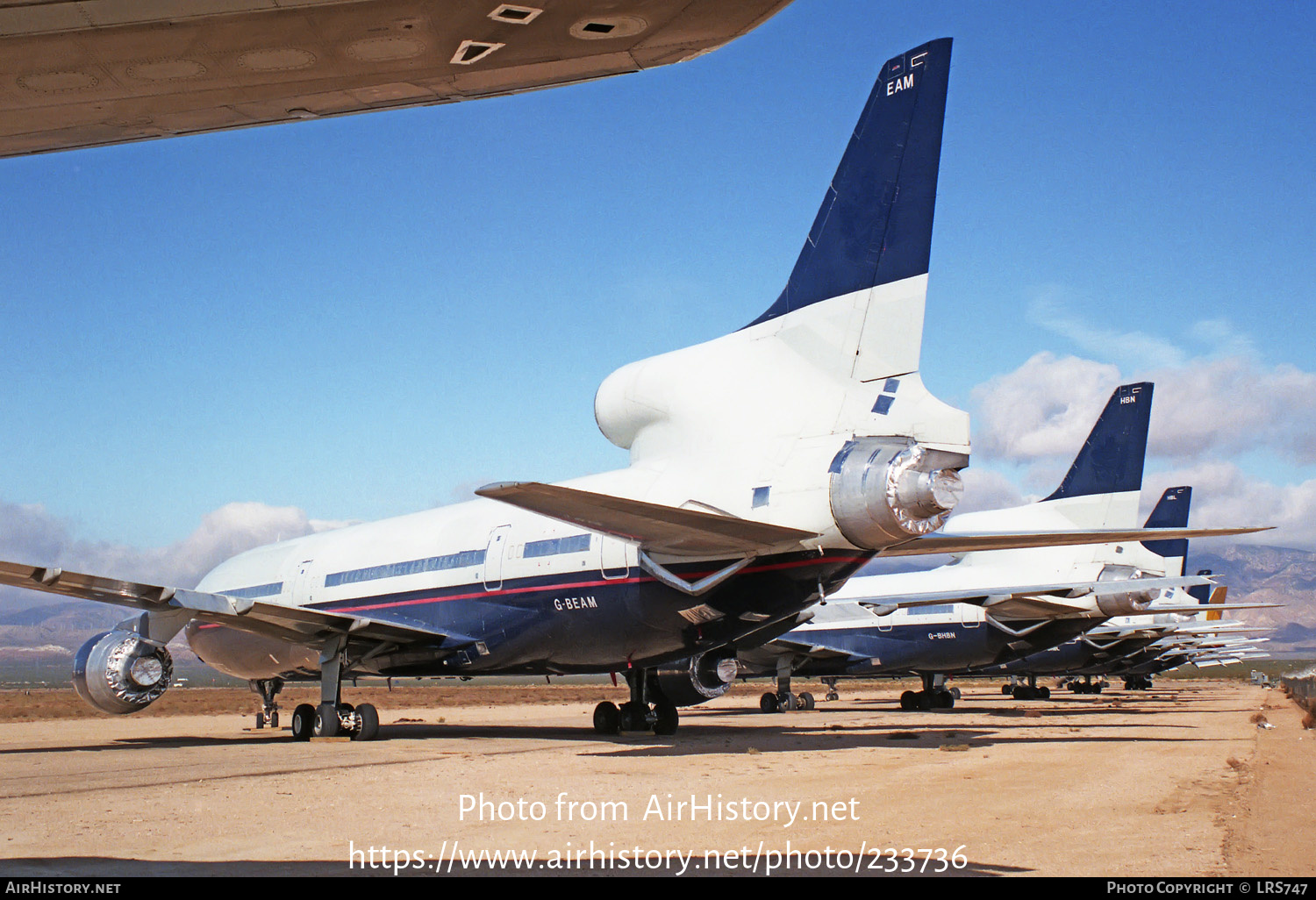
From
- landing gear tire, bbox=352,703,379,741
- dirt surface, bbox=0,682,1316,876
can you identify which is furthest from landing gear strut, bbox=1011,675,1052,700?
landing gear tire, bbox=352,703,379,741

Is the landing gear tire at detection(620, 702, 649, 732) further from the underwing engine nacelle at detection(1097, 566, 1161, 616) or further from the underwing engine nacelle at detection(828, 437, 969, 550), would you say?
the underwing engine nacelle at detection(1097, 566, 1161, 616)

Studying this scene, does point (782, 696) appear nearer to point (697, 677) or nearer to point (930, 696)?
point (930, 696)

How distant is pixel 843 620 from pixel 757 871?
1084 inches

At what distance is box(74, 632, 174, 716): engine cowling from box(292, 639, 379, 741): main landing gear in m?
2.42

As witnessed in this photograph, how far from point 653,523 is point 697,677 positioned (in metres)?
5.00

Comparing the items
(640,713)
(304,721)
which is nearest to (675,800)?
(640,713)

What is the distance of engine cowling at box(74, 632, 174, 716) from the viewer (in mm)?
15602

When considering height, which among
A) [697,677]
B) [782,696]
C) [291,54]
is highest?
[291,54]

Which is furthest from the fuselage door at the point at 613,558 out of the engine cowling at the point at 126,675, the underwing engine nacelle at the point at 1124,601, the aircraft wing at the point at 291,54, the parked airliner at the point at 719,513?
the underwing engine nacelle at the point at 1124,601

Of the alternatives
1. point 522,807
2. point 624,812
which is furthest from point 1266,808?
point 522,807

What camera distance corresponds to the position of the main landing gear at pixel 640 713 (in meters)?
17.4

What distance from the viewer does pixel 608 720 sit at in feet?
60.4

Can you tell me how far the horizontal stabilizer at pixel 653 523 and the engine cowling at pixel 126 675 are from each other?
7811 mm

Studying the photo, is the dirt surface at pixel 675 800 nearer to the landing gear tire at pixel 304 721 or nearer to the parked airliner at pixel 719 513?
the landing gear tire at pixel 304 721
